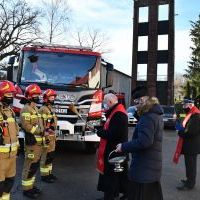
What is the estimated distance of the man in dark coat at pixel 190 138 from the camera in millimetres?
8672

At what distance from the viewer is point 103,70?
Answer: 1301 cm

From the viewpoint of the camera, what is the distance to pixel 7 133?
6176 mm

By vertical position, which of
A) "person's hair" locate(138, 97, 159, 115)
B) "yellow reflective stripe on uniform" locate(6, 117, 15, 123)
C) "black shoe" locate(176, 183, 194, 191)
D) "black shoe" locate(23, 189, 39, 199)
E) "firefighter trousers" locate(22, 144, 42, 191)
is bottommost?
"black shoe" locate(176, 183, 194, 191)

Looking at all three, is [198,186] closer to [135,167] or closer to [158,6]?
[135,167]

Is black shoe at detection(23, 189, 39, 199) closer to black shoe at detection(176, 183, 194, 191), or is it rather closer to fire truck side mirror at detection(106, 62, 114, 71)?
black shoe at detection(176, 183, 194, 191)

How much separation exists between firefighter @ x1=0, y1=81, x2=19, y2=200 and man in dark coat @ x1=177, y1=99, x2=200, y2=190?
3.71m

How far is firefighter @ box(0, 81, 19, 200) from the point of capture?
20.1 ft

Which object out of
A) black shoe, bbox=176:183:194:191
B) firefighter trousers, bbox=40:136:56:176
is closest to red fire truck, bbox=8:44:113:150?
firefighter trousers, bbox=40:136:56:176

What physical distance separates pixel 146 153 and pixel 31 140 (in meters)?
2.87

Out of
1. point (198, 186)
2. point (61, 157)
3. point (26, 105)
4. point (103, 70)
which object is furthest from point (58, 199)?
point (103, 70)

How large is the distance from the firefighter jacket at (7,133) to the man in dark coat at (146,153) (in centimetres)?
159

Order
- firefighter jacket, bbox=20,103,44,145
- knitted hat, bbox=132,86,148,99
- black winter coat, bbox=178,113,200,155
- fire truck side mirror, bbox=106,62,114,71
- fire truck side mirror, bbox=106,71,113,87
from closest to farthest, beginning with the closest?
knitted hat, bbox=132,86,148,99
firefighter jacket, bbox=20,103,44,145
black winter coat, bbox=178,113,200,155
fire truck side mirror, bbox=106,71,113,87
fire truck side mirror, bbox=106,62,114,71

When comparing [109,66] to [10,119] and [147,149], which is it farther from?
[147,149]

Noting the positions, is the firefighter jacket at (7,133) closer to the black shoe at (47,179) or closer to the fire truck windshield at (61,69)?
the black shoe at (47,179)
